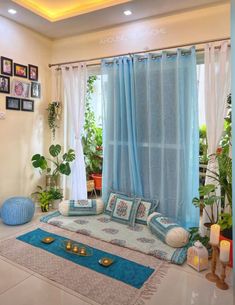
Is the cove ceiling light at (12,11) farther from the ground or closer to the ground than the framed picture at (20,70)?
farther from the ground

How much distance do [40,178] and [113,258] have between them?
2053 millimetres

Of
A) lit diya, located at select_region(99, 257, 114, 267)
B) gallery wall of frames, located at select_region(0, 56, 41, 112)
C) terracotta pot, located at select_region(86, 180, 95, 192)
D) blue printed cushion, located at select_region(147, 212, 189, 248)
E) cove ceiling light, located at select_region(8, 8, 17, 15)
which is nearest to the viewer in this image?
lit diya, located at select_region(99, 257, 114, 267)

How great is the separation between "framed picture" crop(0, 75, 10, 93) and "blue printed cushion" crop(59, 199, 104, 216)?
1692 millimetres

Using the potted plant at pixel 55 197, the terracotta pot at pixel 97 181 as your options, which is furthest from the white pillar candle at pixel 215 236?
the terracotta pot at pixel 97 181

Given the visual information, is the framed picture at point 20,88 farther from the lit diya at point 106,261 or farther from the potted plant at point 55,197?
the lit diya at point 106,261

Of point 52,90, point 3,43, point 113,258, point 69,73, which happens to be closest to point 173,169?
point 113,258

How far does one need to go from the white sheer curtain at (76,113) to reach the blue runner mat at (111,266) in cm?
108

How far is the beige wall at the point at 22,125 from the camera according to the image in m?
3.25

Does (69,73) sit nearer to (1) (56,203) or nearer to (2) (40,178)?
(2) (40,178)

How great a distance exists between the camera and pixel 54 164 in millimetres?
3947

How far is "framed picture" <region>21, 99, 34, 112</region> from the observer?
11.4 ft

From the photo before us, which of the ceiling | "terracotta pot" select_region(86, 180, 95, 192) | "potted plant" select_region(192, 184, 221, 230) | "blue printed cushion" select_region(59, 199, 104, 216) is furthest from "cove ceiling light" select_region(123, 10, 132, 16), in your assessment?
"terracotta pot" select_region(86, 180, 95, 192)

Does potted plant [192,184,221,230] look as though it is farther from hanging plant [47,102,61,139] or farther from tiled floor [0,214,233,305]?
hanging plant [47,102,61,139]

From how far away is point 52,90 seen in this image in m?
3.90
